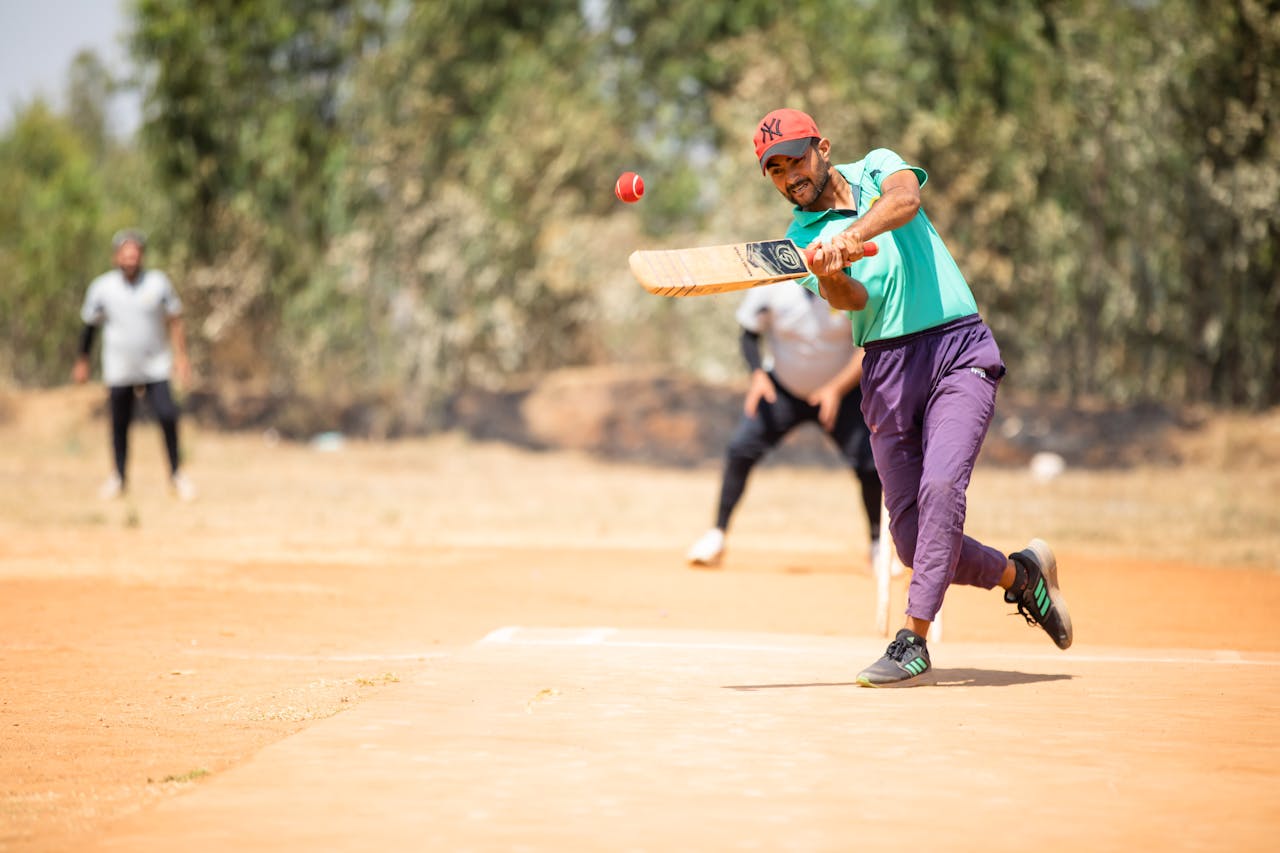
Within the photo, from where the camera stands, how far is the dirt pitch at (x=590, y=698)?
370 centimetres

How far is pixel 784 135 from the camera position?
18.9 ft

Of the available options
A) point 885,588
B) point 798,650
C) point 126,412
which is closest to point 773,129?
point 798,650

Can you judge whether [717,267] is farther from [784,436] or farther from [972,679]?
[784,436]

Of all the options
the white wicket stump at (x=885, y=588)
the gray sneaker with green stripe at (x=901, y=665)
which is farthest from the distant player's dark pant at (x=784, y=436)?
the gray sneaker with green stripe at (x=901, y=665)

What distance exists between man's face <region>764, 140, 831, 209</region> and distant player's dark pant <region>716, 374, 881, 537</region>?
3.67 metres

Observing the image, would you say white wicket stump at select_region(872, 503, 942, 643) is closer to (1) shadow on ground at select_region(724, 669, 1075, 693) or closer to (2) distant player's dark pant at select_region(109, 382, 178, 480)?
(1) shadow on ground at select_region(724, 669, 1075, 693)

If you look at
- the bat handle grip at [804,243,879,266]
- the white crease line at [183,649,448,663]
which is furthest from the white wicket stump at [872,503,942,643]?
the white crease line at [183,649,448,663]

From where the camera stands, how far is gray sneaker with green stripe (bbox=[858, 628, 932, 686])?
5.57 meters

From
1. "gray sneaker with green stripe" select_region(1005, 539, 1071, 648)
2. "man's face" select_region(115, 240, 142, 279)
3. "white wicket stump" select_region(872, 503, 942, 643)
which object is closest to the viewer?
"gray sneaker with green stripe" select_region(1005, 539, 1071, 648)

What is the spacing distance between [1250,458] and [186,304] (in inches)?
628

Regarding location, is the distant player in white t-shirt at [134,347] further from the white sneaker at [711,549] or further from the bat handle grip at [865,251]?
the bat handle grip at [865,251]

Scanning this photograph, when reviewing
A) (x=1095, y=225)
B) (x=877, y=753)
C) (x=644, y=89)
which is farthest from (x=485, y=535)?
(x=644, y=89)

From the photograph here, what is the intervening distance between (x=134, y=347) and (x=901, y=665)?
9429 millimetres

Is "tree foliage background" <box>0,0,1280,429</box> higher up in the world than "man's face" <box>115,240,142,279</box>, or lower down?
higher up
